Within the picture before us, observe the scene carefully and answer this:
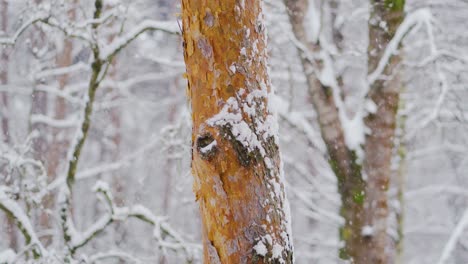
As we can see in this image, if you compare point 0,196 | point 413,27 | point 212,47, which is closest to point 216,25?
point 212,47

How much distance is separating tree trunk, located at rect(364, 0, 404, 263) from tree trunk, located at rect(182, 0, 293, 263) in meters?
3.34

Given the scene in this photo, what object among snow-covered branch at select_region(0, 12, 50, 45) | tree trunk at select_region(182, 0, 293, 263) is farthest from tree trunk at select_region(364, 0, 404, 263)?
tree trunk at select_region(182, 0, 293, 263)

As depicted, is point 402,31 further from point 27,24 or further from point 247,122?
point 247,122

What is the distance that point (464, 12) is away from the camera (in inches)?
286

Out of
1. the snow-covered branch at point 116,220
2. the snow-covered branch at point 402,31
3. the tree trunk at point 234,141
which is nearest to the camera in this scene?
the tree trunk at point 234,141

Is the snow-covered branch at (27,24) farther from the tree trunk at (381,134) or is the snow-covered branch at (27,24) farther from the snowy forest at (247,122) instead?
the tree trunk at (381,134)

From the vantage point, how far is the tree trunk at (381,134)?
511cm

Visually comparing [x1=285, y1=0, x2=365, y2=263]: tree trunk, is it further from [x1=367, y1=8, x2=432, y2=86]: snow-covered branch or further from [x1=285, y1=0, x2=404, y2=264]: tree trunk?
[x1=367, y1=8, x2=432, y2=86]: snow-covered branch

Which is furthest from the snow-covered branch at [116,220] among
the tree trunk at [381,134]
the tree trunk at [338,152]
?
the tree trunk at [381,134]

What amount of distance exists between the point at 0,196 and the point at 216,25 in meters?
2.94

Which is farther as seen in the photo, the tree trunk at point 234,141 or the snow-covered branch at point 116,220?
the snow-covered branch at point 116,220

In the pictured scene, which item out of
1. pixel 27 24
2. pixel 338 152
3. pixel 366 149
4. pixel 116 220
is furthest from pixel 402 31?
pixel 27 24

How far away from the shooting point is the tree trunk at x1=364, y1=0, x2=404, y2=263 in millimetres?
5109

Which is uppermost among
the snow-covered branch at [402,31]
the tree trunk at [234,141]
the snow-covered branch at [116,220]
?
the snow-covered branch at [402,31]
